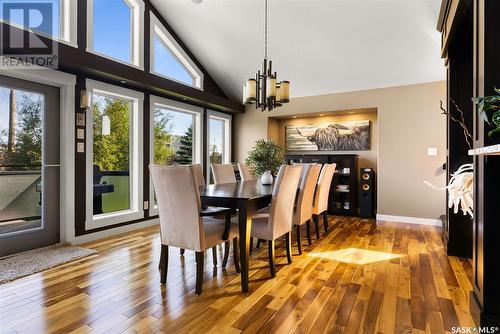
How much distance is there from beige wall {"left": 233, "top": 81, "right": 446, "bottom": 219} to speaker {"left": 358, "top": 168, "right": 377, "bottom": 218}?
0.14 meters

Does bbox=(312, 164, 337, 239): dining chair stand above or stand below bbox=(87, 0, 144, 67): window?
below

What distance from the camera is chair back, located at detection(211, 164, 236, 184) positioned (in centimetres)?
383

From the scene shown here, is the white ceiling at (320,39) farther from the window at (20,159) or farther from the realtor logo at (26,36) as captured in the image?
the window at (20,159)

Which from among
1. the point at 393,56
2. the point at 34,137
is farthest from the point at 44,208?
the point at 393,56

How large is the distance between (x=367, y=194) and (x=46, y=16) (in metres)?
5.38

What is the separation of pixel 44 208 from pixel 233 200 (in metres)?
2.55

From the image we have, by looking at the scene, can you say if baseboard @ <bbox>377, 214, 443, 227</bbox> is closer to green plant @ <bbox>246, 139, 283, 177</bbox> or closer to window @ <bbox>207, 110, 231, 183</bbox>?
green plant @ <bbox>246, 139, 283, 177</bbox>

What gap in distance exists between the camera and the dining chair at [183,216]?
2115mm

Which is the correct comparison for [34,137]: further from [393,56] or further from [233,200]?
[393,56]

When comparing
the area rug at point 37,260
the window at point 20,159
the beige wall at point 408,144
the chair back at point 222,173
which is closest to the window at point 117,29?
the window at point 20,159

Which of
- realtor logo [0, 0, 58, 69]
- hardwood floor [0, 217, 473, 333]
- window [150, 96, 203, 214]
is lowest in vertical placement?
hardwood floor [0, 217, 473, 333]

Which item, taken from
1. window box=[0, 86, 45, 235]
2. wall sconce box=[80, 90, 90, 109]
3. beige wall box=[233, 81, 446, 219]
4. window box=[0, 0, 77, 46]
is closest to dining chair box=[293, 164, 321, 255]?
beige wall box=[233, 81, 446, 219]

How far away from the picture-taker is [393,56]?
14.2ft

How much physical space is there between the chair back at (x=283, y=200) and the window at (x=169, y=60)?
125 inches
